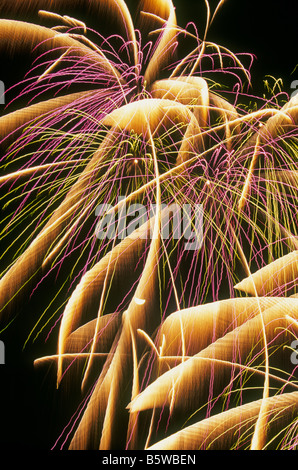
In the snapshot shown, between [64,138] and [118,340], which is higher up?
[64,138]

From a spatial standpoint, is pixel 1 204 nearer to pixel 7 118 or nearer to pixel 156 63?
pixel 7 118

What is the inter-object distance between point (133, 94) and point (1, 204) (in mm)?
482

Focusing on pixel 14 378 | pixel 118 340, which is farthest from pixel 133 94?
pixel 14 378

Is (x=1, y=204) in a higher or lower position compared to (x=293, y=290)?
higher

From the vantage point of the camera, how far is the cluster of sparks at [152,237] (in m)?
1.01

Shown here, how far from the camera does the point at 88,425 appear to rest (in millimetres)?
1005

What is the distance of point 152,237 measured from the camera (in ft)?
3.35

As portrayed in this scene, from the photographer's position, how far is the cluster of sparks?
1010 millimetres
